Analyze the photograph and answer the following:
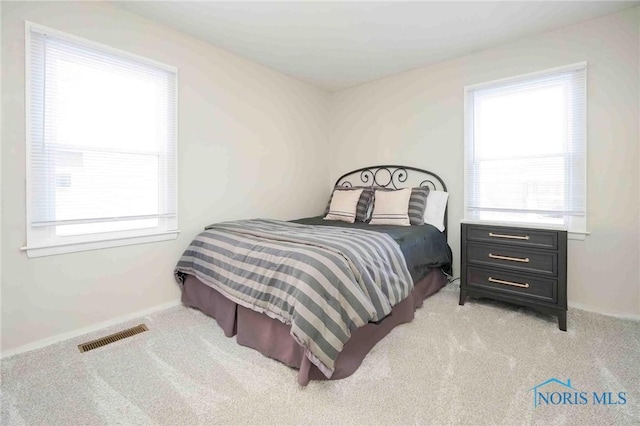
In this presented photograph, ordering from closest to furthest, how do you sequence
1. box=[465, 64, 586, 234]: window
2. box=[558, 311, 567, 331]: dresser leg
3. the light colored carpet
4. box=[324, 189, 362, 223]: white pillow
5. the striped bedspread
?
the light colored carpet, the striped bedspread, box=[558, 311, 567, 331]: dresser leg, box=[465, 64, 586, 234]: window, box=[324, 189, 362, 223]: white pillow

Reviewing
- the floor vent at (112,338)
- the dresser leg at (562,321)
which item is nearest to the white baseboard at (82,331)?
the floor vent at (112,338)

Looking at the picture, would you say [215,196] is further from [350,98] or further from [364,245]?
[350,98]

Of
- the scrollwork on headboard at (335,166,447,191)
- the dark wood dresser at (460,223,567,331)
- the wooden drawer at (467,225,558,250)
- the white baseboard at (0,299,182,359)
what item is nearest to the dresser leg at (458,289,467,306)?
the dark wood dresser at (460,223,567,331)

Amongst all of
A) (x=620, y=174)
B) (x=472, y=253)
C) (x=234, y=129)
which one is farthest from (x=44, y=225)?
(x=620, y=174)

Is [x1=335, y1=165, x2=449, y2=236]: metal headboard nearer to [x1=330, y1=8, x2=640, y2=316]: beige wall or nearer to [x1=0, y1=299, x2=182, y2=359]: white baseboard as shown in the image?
[x1=330, y1=8, x2=640, y2=316]: beige wall

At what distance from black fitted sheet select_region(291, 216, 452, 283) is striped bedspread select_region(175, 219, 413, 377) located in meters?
0.21

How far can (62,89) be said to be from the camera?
2.07 meters

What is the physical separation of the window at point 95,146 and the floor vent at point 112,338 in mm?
655

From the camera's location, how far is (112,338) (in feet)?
6.89

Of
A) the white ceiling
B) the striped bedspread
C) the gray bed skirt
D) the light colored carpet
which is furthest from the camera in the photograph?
the white ceiling

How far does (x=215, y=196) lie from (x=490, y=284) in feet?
8.54

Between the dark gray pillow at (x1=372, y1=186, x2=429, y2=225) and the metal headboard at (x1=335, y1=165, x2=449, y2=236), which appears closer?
the dark gray pillow at (x1=372, y1=186, x2=429, y2=225)

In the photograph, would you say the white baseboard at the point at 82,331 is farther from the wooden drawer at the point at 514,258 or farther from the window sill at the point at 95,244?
the wooden drawer at the point at 514,258

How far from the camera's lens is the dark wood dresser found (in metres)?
2.21
